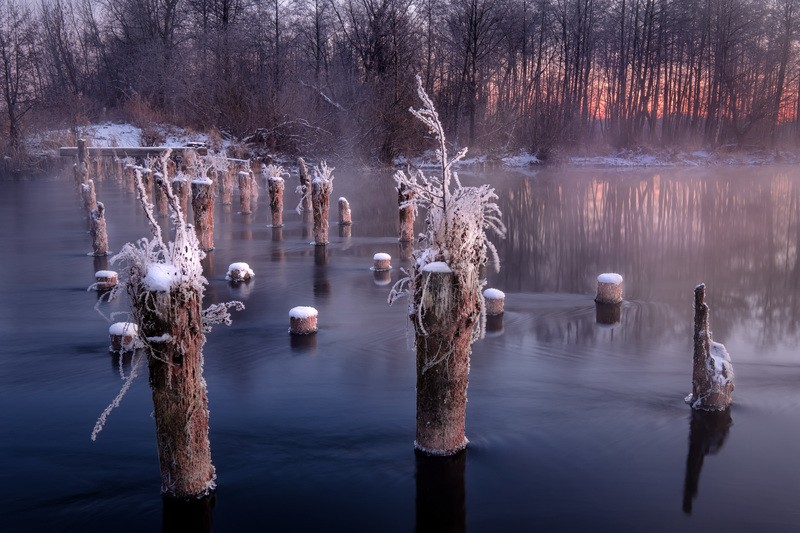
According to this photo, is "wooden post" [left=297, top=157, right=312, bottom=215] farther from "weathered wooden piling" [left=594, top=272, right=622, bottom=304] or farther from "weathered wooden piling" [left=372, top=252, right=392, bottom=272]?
"weathered wooden piling" [left=594, top=272, right=622, bottom=304]

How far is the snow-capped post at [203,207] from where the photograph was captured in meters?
16.6

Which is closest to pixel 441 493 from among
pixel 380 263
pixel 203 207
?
pixel 380 263

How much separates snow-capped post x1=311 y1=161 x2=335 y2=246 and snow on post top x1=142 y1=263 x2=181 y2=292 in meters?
12.1

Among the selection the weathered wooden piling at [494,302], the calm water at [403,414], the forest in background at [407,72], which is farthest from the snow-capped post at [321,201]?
the forest in background at [407,72]

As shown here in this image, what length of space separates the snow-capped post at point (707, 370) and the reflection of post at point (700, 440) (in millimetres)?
124

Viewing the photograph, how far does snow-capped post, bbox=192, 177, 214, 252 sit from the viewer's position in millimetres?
16641

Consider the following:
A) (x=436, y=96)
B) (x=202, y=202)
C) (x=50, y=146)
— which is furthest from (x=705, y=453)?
(x=436, y=96)

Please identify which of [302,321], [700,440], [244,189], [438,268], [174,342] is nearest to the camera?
[174,342]

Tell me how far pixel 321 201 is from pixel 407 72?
3320cm

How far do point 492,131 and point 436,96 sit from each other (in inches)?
199

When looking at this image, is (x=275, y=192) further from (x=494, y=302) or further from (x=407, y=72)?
(x=407, y=72)

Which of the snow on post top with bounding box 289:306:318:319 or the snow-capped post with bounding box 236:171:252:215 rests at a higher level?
the snow-capped post with bounding box 236:171:252:215

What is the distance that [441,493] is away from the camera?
22.4ft

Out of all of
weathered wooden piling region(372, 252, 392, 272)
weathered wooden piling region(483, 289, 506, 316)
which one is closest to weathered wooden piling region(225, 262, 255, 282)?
weathered wooden piling region(372, 252, 392, 272)
